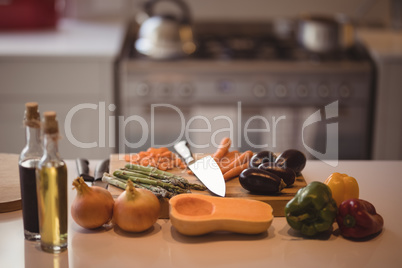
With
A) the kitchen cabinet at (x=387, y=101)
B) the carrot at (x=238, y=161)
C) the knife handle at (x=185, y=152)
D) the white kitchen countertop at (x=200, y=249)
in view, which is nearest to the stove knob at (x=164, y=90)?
the kitchen cabinet at (x=387, y=101)

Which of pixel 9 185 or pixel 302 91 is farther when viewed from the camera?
pixel 302 91

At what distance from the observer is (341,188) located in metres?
1.47

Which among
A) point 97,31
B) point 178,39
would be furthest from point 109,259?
point 97,31

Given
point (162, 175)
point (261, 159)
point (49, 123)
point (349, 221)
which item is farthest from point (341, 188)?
point (49, 123)

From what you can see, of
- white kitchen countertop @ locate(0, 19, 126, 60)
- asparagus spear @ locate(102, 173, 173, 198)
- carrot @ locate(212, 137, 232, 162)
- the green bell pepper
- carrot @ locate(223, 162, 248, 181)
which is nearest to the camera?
the green bell pepper

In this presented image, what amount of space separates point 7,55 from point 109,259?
202 cm

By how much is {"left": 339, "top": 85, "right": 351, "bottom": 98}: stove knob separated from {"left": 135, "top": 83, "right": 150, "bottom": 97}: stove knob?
3.25ft

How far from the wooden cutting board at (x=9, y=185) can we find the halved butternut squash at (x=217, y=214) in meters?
0.42

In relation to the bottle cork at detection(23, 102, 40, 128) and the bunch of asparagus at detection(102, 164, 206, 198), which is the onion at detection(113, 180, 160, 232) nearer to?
the bunch of asparagus at detection(102, 164, 206, 198)

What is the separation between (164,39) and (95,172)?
64.6 inches

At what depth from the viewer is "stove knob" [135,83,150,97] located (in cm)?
311

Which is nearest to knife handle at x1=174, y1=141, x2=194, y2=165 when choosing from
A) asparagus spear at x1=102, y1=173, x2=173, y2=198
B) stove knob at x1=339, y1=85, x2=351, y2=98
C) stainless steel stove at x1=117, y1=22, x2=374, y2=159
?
asparagus spear at x1=102, y1=173, x2=173, y2=198

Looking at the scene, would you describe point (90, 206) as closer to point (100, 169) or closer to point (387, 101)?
point (100, 169)

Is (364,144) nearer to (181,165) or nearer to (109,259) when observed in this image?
(181,165)
